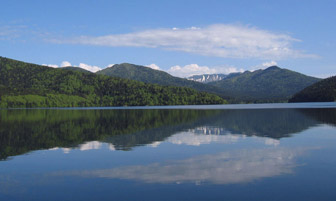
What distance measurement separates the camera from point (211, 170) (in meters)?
25.5

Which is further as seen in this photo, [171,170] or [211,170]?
[171,170]

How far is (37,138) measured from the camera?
4919 centimetres

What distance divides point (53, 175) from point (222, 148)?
2051 centimetres

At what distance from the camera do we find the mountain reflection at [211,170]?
2289 centimetres

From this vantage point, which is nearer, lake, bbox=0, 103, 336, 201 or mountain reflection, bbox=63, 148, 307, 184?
lake, bbox=0, 103, 336, 201

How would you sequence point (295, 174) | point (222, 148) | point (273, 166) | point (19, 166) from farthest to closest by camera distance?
point (222, 148) < point (19, 166) < point (273, 166) < point (295, 174)

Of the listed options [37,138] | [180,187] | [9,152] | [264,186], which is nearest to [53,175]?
[180,187]

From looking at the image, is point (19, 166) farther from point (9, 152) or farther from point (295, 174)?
point (295, 174)

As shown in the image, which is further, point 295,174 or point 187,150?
point 187,150

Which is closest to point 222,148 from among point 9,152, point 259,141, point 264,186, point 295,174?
point 259,141

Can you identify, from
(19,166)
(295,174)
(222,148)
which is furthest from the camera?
(222,148)

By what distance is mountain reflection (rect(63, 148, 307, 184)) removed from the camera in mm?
22891

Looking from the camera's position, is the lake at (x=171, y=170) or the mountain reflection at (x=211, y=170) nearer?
the lake at (x=171, y=170)

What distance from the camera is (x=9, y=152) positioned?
3625 centimetres
